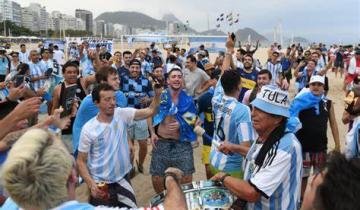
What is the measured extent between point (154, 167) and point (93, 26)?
195 m

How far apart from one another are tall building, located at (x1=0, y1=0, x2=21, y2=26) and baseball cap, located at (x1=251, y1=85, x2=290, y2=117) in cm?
15672

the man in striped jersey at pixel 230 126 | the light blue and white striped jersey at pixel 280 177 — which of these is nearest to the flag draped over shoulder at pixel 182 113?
the man in striped jersey at pixel 230 126

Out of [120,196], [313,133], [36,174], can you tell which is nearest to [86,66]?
[313,133]

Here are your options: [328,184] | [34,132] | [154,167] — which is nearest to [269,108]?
[328,184]

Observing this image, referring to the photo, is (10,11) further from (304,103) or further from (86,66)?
(304,103)

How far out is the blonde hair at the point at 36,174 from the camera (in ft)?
5.99

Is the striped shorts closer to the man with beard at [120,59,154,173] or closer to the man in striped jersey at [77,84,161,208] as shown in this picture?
the man in striped jersey at [77,84,161,208]

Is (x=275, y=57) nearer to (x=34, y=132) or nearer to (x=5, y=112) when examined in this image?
(x=5, y=112)

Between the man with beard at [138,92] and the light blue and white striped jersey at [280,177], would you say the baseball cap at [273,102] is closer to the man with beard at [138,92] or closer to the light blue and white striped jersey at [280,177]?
the light blue and white striped jersey at [280,177]

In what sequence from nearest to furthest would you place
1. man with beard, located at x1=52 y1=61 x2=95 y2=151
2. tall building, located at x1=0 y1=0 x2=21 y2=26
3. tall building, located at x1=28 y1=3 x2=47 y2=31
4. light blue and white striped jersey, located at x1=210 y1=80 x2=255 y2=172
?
light blue and white striped jersey, located at x1=210 y1=80 x2=255 y2=172, man with beard, located at x1=52 y1=61 x2=95 y2=151, tall building, located at x1=0 y1=0 x2=21 y2=26, tall building, located at x1=28 y1=3 x2=47 y2=31

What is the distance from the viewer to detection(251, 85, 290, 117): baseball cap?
2.84 metres

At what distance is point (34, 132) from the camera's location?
1.99 metres

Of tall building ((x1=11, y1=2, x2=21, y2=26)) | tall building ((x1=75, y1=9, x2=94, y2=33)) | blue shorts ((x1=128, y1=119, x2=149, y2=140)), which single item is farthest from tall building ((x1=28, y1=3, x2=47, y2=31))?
blue shorts ((x1=128, y1=119, x2=149, y2=140))

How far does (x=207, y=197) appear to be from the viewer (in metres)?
2.95
